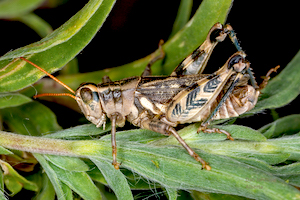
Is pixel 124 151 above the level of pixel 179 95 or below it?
below

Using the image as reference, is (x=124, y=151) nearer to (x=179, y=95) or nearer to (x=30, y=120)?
(x=179, y=95)

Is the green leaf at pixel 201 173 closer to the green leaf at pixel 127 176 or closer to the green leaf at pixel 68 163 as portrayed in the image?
the green leaf at pixel 68 163

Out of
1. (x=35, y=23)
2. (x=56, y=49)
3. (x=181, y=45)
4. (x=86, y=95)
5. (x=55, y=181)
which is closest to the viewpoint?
(x=55, y=181)

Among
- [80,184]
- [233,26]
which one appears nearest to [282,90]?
[233,26]

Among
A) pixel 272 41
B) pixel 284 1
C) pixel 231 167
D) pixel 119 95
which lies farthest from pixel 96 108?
pixel 284 1

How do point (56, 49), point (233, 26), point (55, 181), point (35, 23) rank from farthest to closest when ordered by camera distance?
point (233, 26) → point (35, 23) → point (56, 49) → point (55, 181)

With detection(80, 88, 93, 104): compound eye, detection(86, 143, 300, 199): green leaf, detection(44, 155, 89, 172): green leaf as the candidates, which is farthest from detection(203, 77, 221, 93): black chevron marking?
detection(44, 155, 89, 172): green leaf

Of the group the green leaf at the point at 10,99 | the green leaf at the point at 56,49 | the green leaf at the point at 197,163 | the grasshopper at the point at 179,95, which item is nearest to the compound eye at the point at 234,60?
the grasshopper at the point at 179,95
